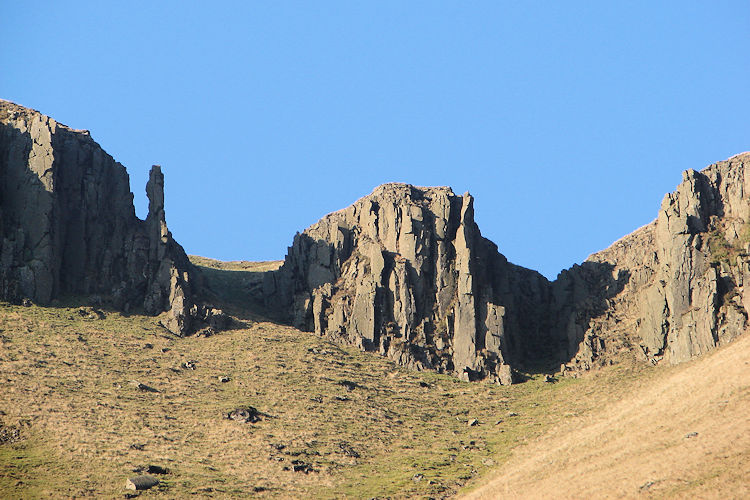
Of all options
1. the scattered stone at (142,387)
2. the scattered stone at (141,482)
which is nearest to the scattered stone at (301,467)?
the scattered stone at (141,482)

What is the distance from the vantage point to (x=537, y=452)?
360 feet

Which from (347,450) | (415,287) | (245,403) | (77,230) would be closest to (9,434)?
(245,403)

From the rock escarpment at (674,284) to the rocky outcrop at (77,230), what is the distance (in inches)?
2182

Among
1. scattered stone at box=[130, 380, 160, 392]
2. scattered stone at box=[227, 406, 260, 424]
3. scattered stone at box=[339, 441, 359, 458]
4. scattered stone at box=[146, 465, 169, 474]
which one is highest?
scattered stone at box=[130, 380, 160, 392]

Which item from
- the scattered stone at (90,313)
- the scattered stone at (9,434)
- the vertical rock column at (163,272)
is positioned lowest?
the scattered stone at (9,434)

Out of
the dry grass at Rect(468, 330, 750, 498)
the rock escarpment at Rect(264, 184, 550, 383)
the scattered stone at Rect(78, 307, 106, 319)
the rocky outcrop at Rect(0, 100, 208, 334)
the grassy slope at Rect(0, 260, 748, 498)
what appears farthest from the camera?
the rocky outcrop at Rect(0, 100, 208, 334)

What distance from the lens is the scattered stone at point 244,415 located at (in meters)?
117

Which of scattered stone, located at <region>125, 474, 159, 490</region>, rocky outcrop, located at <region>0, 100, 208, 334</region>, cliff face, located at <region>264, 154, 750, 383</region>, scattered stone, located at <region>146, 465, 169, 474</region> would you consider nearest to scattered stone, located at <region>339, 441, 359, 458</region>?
scattered stone, located at <region>146, 465, 169, 474</region>

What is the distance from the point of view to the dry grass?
3339 inches

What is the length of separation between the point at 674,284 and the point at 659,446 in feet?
137

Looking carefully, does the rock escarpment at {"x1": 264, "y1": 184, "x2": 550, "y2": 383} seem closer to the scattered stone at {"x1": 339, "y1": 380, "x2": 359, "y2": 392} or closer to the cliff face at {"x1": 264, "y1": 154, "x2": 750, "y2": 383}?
the cliff face at {"x1": 264, "y1": 154, "x2": 750, "y2": 383}

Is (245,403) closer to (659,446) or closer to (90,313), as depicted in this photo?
(90,313)

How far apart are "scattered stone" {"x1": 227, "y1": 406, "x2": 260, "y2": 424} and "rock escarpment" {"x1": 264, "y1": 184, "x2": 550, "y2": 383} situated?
26.8 metres

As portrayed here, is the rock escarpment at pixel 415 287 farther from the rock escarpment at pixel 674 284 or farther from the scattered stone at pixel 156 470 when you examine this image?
the scattered stone at pixel 156 470
